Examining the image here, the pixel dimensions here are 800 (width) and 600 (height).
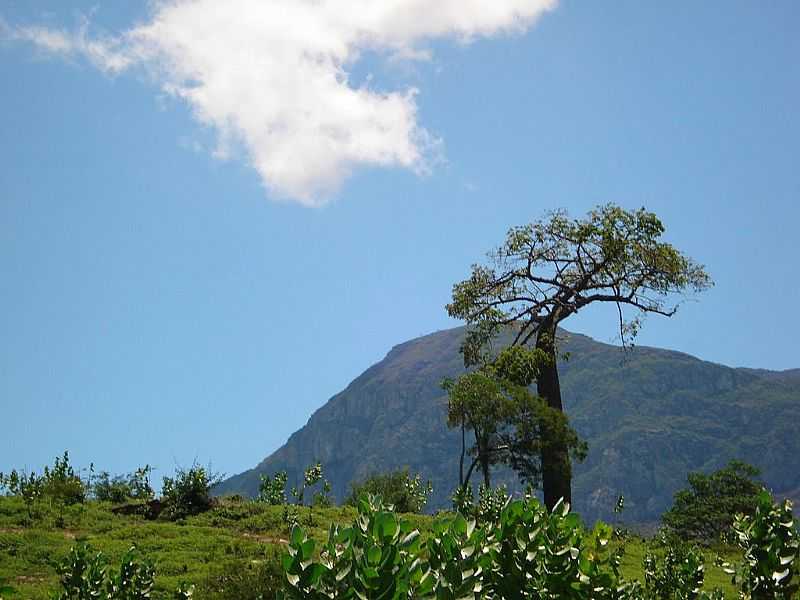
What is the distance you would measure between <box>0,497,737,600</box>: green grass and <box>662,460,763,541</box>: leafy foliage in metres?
31.9

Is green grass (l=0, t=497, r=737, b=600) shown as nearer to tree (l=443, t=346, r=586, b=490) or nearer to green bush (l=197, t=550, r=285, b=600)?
green bush (l=197, t=550, r=285, b=600)

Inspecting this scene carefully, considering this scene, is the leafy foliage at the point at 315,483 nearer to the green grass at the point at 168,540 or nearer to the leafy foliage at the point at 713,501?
the green grass at the point at 168,540

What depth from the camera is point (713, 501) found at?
57.2 m

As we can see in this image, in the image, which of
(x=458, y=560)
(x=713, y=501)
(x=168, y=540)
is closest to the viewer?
(x=458, y=560)

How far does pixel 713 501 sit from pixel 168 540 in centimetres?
4652

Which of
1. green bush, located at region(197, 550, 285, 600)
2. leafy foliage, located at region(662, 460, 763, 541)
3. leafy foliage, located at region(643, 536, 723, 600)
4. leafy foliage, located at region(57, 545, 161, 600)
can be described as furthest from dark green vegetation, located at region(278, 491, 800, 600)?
leafy foliage, located at region(662, 460, 763, 541)

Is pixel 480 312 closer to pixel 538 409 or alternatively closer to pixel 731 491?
pixel 538 409

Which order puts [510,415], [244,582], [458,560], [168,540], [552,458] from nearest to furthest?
[458,560]
[244,582]
[168,540]
[552,458]
[510,415]

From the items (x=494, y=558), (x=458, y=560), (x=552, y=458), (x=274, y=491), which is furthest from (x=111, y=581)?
(x=552, y=458)

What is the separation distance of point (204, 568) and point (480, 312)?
1954 centimetres

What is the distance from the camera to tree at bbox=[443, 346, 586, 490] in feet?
110

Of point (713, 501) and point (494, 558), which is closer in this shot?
point (494, 558)

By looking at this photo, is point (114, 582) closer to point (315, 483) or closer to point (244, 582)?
point (244, 582)

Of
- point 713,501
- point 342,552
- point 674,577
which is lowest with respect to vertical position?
point 713,501
